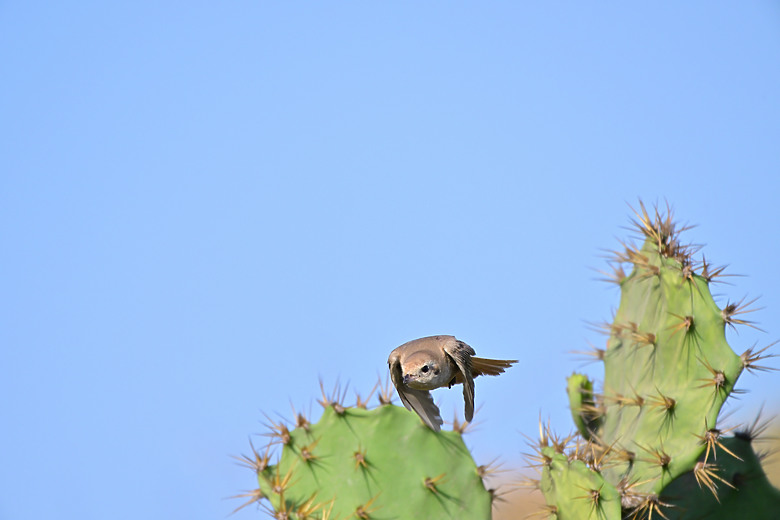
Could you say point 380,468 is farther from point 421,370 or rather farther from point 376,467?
point 421,370

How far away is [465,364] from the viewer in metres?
2.37

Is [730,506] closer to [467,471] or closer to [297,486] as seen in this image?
[467,471]

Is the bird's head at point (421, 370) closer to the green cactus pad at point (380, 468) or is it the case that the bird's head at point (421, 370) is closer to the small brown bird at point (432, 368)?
the small brown bird at point (432, 368)

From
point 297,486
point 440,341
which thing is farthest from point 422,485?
point 440,341

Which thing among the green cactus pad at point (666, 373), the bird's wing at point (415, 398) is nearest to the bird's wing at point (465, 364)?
the bird's wing at point (415, 398)

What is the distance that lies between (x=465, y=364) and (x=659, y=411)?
1081 millimetres

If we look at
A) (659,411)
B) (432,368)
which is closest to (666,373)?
(659,411)

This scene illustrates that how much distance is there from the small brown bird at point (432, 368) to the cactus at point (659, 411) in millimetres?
552

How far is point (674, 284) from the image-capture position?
3104 millimetres

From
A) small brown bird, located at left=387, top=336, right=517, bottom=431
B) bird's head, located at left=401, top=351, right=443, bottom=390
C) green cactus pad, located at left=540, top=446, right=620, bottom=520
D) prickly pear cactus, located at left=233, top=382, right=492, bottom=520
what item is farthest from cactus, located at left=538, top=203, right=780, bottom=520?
bird's head, located at left=401, top=351, right=443, bottom=390

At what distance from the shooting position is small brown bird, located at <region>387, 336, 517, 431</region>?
2.24 m

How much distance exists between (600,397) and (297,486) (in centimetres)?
137

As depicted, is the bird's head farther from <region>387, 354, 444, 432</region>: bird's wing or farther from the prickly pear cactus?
the prickly pear cactus

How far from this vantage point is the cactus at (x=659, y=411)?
2.86 m
